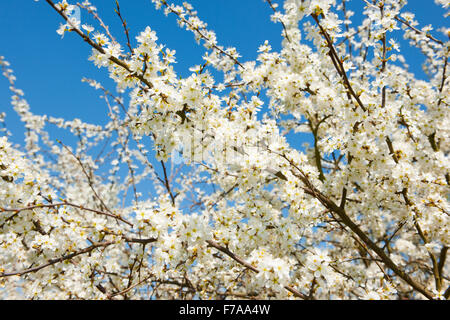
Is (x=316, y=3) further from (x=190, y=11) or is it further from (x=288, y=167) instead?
(x=190, y=11)

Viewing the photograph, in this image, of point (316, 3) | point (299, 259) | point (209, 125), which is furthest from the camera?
point (299, 259)

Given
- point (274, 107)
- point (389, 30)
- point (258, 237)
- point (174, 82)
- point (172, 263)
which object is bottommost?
point (172, 263)

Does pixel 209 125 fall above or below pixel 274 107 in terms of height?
below

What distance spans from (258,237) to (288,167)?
95 centimetres

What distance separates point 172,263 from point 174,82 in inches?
73.0

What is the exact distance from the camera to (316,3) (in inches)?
121

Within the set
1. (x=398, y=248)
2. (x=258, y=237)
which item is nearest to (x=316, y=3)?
(x=258, y=237)

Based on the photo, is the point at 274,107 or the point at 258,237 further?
the point at 274,107

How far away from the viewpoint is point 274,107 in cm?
455

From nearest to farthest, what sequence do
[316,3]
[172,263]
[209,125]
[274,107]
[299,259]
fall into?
[172,263]
[316,3]
[209,125]
[274,107]
[299,259]

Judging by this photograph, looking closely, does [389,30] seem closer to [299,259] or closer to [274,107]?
[274,107]

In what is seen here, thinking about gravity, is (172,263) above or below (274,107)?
below

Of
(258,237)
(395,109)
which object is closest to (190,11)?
(395,109)
